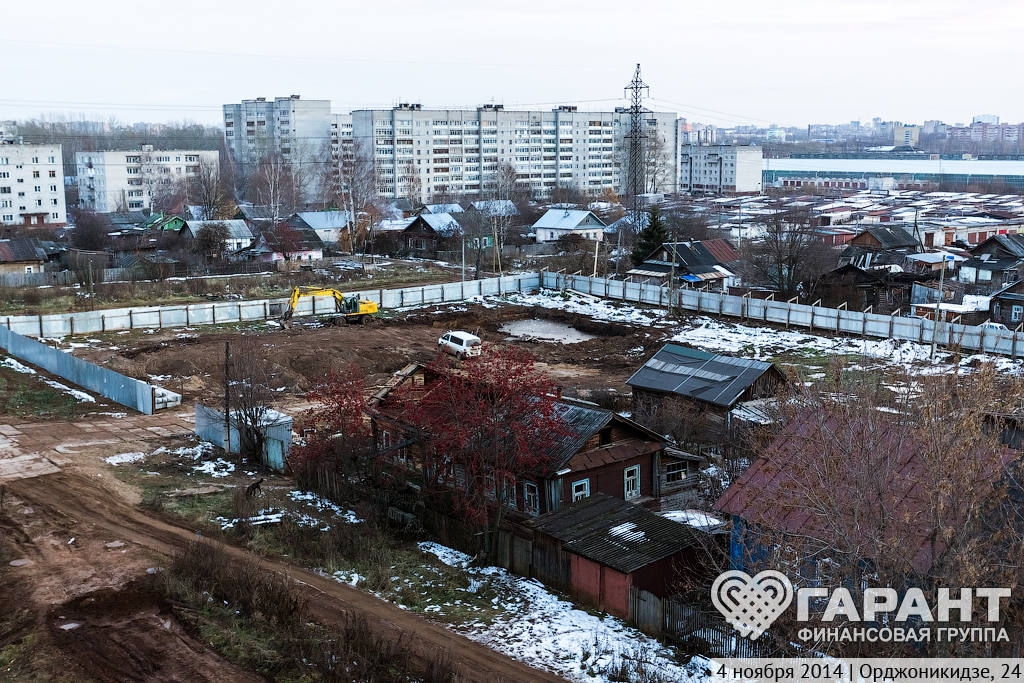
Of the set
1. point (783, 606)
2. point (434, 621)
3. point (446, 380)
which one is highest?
point (446, 380)

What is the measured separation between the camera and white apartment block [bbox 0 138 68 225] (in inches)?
3115

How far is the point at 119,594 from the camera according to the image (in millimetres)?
14414

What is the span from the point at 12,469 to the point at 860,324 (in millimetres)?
28011

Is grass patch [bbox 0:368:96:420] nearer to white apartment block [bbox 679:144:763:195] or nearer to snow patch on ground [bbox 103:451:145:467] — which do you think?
snow patch on ground [bbox 103:451:145:467]

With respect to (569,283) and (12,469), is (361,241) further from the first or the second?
(12,469)

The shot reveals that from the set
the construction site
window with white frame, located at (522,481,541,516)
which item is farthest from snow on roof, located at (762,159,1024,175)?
window with white frame, located at (522,481,541,516)

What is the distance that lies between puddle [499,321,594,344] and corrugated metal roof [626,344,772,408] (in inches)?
507

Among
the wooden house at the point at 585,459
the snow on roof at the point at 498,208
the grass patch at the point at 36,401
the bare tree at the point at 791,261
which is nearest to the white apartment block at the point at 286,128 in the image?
the snow on roof at the point at 498,208

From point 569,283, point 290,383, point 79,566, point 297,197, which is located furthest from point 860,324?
point 297,197

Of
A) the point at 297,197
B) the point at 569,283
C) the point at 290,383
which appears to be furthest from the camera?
the point at 297,197

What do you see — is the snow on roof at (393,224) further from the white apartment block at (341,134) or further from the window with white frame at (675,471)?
the window with white frame at (675,471)

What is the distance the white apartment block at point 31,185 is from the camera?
7912 cm

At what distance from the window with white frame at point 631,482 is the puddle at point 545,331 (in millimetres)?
18254

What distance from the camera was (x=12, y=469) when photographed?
20.5 meters
